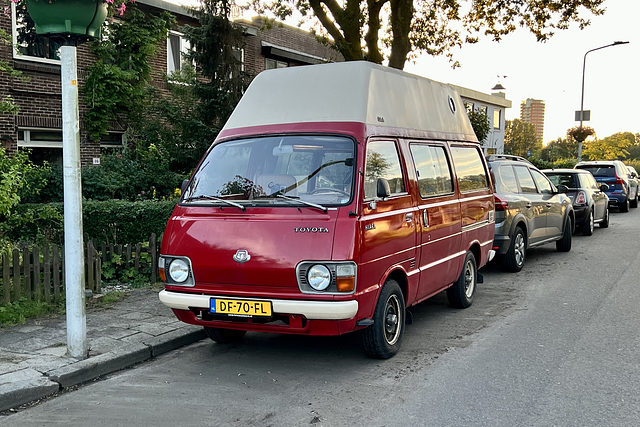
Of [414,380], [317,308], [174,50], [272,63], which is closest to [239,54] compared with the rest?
[174,50]

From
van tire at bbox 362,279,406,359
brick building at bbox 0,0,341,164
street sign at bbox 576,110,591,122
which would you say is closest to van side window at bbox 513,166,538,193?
van tire at bbox 362,279,406,359

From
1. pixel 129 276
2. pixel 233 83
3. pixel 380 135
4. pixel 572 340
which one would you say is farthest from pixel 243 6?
pixel 572 340

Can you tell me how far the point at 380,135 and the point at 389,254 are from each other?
1.17 meters

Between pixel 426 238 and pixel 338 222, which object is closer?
pixel 338 222

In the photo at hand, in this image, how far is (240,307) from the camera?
5168 millimetres

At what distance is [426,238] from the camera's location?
6344 millimetres

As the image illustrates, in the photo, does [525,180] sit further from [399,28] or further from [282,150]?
[399,28]

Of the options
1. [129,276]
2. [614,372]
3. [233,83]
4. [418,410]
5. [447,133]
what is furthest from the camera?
[233,83]

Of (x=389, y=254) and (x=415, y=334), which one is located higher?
(x=389, y=254)

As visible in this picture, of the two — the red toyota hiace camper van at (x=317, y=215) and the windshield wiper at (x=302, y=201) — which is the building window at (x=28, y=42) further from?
the windshield wiper at (x=302, y=201)

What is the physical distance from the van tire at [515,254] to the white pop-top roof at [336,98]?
3986 millimetres

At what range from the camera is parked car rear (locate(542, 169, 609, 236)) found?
1501 cm

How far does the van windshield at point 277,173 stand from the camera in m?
5.41

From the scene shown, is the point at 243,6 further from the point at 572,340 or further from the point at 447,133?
the point at 572,340
